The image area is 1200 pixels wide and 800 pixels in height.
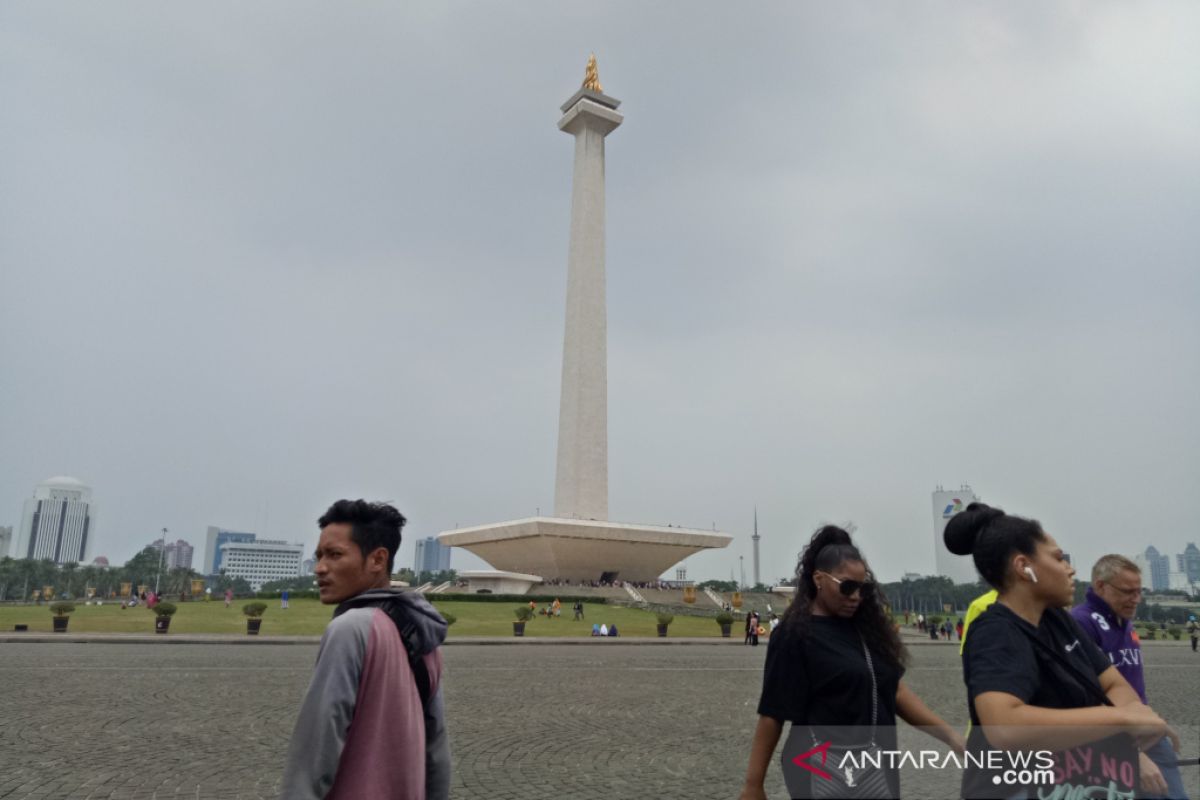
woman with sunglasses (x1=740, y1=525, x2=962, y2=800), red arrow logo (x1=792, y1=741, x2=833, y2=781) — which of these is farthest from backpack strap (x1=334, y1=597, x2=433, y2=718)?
red arrow logo (x1=792, y1=741, x2=833, y2=781)

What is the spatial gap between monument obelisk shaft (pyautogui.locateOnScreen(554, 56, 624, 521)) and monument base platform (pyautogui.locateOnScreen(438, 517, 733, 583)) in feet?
6.43

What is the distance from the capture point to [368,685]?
237 centimetres

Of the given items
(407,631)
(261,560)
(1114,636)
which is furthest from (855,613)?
(261,560)

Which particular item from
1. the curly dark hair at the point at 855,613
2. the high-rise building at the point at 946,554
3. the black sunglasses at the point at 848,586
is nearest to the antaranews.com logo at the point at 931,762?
the curly dark hair at the point at 855,613

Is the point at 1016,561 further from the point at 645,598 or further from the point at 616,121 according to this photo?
the point at 616,121

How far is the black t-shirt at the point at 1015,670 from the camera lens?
216 cm

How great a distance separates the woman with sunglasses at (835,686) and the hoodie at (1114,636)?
1.43 meters

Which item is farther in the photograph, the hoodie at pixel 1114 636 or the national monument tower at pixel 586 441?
the national monument tower at pixel 586 441

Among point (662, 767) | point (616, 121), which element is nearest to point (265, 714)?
point (662, 767)

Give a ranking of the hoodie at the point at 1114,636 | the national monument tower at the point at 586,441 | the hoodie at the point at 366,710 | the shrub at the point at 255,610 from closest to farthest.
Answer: the hoodie at the point at 366,710
the hoodie at the point at 1114,636
the shrub at the point at 255,610
the national monument tower at the point at 586,441

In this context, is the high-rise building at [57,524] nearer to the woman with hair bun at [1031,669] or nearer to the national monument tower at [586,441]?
the national monument tower at [586,441]

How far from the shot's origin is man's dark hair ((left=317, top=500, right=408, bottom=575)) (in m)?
2.74

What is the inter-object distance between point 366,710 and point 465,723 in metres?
6.57

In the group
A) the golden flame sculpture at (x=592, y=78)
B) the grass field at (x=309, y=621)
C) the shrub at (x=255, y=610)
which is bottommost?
the grass field at (x=309, y=621)
